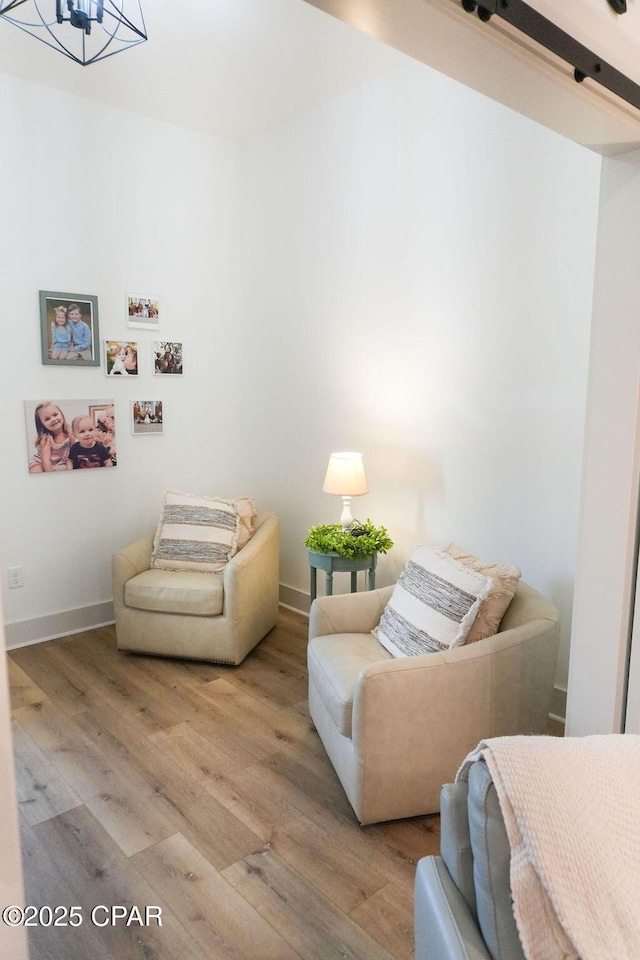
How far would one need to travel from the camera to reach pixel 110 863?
6.70 ft

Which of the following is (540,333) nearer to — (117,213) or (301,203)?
(301,203)

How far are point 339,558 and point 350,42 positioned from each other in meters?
2.51

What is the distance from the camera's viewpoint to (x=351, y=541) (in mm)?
3225

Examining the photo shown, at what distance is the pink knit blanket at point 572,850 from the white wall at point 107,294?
330 centimetres

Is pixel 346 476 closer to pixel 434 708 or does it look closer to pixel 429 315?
pixel 429 315

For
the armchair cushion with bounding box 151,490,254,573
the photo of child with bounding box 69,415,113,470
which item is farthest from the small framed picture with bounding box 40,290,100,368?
the armchair cushion with bounding box 151,490,254,573

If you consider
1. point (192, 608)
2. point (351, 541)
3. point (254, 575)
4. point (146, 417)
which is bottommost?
point (192, 608)

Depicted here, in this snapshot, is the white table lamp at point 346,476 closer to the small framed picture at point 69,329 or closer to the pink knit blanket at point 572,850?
the small framed picture at point 69,329

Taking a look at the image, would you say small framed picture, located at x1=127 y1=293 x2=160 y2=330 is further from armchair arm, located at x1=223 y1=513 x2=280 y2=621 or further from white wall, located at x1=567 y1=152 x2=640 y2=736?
white wall, located at x1=567 y1=152 x2=640 y2=736

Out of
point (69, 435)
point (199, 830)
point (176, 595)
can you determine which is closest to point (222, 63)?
point (69, 435)

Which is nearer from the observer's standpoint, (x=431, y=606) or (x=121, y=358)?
(x=431, y=606)

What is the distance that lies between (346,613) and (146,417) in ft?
6.73

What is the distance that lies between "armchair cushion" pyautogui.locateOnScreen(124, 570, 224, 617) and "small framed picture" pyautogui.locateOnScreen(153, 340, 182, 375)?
1411 millimetres

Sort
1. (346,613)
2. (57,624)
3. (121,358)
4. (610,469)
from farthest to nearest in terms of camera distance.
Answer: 1. (121,358)
2. (57,624)
3. (346,613)
4. (610,469)
